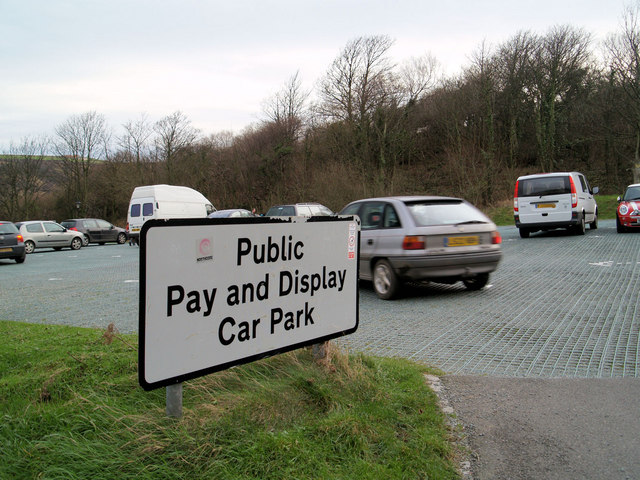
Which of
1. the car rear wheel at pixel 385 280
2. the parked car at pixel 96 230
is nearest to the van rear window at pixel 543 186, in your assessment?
the car rear wheel at pixel 385 280

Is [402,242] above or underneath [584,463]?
above

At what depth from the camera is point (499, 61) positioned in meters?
42.5

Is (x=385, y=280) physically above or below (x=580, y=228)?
below

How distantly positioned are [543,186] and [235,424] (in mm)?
16633

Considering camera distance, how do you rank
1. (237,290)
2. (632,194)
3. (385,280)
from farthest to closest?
(632,194) → (385,280) → (237,290)

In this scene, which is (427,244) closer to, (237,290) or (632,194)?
(237,290)

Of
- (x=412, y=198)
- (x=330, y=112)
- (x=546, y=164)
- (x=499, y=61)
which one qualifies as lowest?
(x=412, y=198)

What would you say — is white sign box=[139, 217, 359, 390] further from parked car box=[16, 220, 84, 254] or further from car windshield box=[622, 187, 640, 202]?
parked car box=[16, 220, 84, 254]

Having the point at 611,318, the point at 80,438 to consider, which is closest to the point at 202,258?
the point at 80,438

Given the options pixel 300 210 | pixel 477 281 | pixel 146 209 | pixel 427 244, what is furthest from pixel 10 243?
pixel 477 281

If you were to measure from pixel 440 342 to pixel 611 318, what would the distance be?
8.12 feet

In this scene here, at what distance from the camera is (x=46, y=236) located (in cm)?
2745

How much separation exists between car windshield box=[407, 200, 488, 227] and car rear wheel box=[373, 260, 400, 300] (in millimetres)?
920

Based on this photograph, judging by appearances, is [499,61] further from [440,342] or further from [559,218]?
[440,342]
